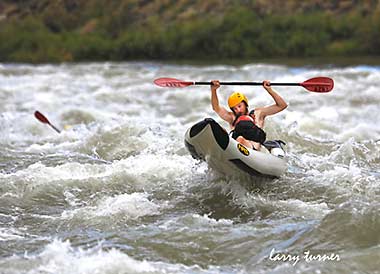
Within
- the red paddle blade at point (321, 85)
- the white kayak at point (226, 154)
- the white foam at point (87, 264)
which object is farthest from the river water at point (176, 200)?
the red paddle blade at point (321, 85)

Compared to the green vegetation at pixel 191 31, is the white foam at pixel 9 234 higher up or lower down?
lower down

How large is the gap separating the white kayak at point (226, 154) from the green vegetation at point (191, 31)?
1751cm

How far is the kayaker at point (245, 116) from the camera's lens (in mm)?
6422

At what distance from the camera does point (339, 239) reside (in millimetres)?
4789

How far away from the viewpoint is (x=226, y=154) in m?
5.88

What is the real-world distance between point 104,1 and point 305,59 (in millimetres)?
13739

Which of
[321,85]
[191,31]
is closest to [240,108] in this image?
[321,85]

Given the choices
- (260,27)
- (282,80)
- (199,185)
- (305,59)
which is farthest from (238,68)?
(199,185)

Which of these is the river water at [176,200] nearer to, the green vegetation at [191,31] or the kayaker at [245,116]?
the kayaker at [245,116]

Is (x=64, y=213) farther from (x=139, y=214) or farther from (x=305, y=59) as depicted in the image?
(x=305, y=59)

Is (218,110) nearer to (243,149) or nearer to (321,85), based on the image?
(243,149)

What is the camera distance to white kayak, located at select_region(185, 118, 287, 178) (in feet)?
19.0
